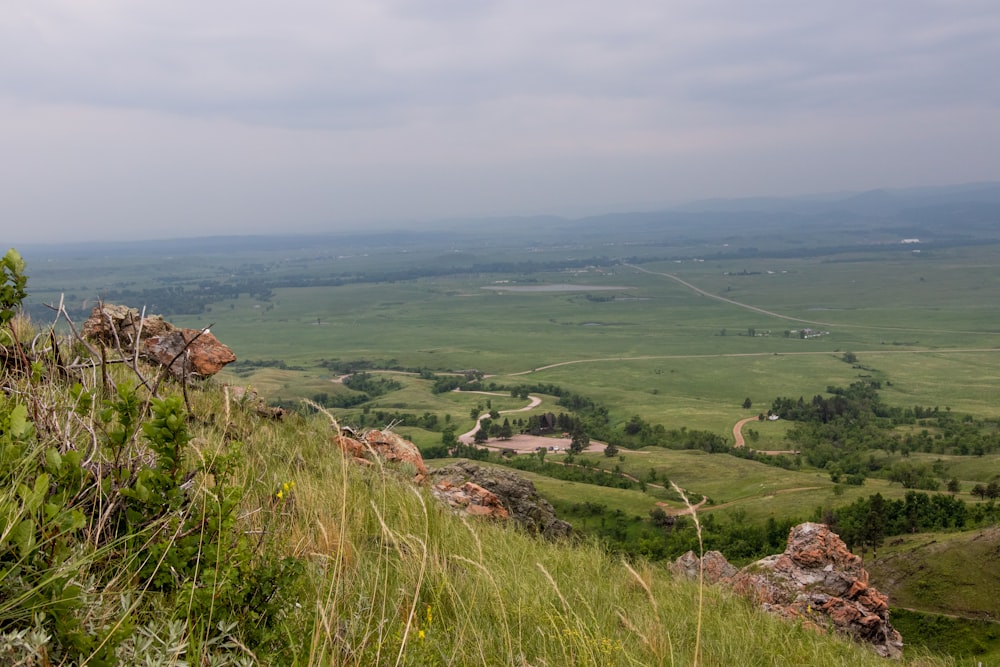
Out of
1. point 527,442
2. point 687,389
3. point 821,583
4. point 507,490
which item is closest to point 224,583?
point 507,490

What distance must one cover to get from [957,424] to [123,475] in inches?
4230

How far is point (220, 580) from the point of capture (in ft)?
8.67

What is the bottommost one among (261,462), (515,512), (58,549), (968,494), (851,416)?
(851,416)

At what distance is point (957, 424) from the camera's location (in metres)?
89.9

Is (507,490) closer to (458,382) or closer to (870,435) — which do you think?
(870,435)

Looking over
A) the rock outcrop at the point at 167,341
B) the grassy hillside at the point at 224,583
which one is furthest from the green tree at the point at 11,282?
the rock outcrop at the point at 167,341

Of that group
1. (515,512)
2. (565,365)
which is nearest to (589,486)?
(515,512)

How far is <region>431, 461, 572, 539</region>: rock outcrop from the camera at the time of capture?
11531 mm

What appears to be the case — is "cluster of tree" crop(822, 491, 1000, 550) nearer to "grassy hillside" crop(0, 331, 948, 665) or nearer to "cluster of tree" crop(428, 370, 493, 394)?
"grassy hillside" crop(0, 331, 948, 665)

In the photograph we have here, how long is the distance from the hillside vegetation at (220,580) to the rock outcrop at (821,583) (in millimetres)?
6914

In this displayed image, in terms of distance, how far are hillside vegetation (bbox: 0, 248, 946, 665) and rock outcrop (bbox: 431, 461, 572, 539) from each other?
6.32 m

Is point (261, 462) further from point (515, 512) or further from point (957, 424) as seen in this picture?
point (957, 424)

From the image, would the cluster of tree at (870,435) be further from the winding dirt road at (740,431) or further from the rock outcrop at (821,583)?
the rock outcrop at (821,583)

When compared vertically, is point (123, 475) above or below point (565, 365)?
above
